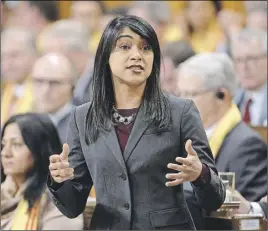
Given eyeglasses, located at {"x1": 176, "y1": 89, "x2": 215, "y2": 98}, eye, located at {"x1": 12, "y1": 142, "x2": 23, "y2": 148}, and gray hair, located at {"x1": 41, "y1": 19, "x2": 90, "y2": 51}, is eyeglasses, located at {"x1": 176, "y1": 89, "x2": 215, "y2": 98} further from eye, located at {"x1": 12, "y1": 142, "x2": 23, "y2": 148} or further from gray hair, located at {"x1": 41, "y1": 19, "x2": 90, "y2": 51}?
gray hair, located at {"x1": 41, "y1": 19, "x2": 90, "y2": 51}

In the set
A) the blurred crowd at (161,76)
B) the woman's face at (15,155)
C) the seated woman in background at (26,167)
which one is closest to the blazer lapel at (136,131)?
the blurred crowd at (161,76)

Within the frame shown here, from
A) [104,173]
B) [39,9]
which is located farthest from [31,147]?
[39,9]

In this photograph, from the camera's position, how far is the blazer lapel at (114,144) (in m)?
2.37

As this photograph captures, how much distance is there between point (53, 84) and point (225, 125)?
1569 millimetres

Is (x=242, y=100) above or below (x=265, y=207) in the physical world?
above

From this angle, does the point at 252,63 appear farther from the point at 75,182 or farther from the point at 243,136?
the point at 75,182

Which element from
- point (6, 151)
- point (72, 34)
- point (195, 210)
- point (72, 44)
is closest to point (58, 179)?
point (195, 210)

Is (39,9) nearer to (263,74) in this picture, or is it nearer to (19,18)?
(19,18)

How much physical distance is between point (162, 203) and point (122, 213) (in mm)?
116

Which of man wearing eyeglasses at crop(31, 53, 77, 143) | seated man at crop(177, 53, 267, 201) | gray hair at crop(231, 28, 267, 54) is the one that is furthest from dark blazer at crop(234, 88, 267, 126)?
man wearing eyeglasses at crop(31, 53, 77, 143)

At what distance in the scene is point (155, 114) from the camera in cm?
Answer: 237

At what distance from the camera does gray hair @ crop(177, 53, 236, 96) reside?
356 centimetres

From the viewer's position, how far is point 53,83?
482 centimetres

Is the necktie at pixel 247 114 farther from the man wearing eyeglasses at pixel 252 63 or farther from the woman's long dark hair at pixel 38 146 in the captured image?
the woman's long dark hair at pixel 38 146
